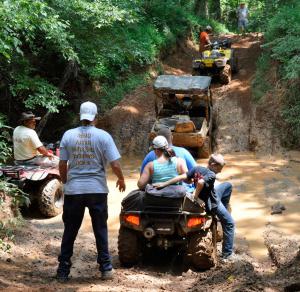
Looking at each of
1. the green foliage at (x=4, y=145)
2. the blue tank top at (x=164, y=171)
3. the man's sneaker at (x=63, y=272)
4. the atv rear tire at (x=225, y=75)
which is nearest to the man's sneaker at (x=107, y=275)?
the man's sneaker at (x=63, y=272)

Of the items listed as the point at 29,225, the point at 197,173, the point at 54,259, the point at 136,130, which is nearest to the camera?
the point at 197,173

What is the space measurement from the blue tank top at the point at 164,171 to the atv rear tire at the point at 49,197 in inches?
114

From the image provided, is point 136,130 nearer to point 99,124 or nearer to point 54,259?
point 99,124

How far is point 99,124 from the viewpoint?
14.4m

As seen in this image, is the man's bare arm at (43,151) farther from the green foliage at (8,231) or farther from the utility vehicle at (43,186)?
the green foliage at (8,231)

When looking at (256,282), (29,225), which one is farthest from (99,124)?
(256,282)

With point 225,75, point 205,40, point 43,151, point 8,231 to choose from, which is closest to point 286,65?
point 225,75

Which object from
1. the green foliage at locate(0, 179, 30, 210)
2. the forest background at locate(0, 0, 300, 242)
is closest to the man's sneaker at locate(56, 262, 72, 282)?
the green foliage at locate(0, 179, 30, 210)

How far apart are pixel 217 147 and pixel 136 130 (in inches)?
98.8

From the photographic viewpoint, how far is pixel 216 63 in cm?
1570

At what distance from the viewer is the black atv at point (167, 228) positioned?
5.29m

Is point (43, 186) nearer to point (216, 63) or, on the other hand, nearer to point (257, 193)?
point (257, 193)

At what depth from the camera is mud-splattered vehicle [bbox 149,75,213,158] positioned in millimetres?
11750

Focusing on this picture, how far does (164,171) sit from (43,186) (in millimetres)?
3054
